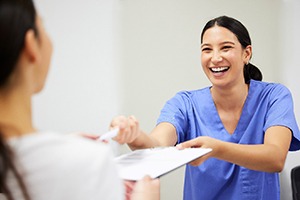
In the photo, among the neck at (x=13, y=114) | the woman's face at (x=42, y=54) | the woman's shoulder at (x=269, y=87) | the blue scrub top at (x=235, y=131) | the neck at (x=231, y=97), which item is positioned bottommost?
the blue scrub top at (x=235, y=131)

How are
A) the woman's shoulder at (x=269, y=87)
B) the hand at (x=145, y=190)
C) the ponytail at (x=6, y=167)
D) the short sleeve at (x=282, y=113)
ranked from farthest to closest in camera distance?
the woman's shoulder at (x=269, y=87) → the short sleeve at (x=282, y=113) → the hand at (x=145, y=190) → the ponytail at (x=6, y=167)

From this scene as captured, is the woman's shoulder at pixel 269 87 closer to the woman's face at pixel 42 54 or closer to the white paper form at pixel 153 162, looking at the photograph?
the white paper form at pixel 153 162

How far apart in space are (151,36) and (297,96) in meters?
0.82

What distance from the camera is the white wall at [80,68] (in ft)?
5.21

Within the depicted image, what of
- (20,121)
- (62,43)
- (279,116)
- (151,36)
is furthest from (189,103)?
(20,121)

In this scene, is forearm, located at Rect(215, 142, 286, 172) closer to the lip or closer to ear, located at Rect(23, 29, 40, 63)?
the lip

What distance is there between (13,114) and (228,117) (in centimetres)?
96

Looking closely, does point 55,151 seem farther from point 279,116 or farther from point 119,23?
point 119,23

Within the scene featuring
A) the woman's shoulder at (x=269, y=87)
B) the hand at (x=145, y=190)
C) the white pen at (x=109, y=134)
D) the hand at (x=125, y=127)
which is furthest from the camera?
the woman's shoulder at (x=269, y=87)

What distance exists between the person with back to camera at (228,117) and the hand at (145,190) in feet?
1.53

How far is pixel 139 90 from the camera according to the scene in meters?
1.67

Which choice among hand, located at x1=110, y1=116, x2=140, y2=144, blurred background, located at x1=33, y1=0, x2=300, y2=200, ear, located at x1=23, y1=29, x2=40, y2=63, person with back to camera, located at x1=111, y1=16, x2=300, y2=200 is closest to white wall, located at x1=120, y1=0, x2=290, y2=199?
blurred background, located at x1=33, y1=0, x2=300, y2=200

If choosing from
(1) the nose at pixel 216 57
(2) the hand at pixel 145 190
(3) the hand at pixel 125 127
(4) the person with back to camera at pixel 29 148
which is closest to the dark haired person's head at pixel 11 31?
(4) the person with back to camera at pixel 29 148

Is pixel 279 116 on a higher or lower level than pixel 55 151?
lower
